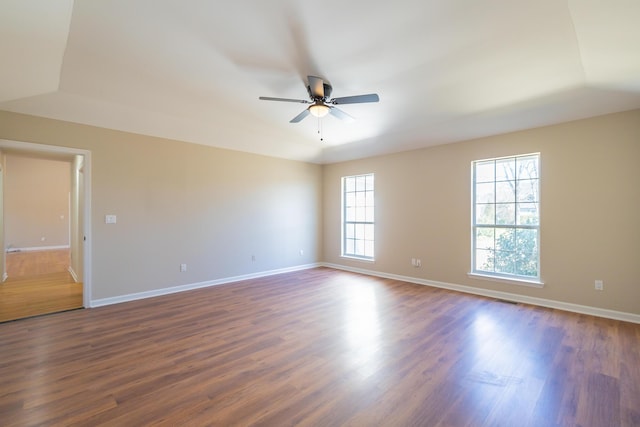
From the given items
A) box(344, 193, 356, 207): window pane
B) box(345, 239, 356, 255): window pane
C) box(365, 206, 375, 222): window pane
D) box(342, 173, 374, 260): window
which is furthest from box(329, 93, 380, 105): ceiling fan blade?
box(345, 239, 356, 255): window pane

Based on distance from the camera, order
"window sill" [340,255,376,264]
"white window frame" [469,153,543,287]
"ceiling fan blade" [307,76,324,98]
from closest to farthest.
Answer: "ceiling fan blade" [307,76,324,98], "white window frame" [469,153,543,287], "window sill" [340,255,376,264]

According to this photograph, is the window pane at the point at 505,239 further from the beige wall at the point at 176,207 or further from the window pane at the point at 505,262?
the beige wall at the point at 176,207

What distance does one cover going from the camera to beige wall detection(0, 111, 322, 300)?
4098mm

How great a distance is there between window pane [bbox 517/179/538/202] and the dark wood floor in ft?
5.32

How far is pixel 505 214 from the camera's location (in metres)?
4.54

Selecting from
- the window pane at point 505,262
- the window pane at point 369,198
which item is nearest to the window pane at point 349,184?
the window pane at point 369,198

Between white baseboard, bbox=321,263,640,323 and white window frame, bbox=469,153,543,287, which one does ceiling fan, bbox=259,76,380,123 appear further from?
white baseboard, bbox=321,263,640,323

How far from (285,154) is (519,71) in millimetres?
4345

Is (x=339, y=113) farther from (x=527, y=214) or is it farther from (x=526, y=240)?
(x=526, y=240)

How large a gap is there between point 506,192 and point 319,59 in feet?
12.0

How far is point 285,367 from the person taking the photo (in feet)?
8.02

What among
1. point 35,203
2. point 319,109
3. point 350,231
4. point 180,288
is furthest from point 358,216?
point 35,203

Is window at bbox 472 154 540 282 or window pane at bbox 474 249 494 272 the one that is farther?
window pane at bbox 474 249 494 272

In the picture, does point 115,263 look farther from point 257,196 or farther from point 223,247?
point 257,196
